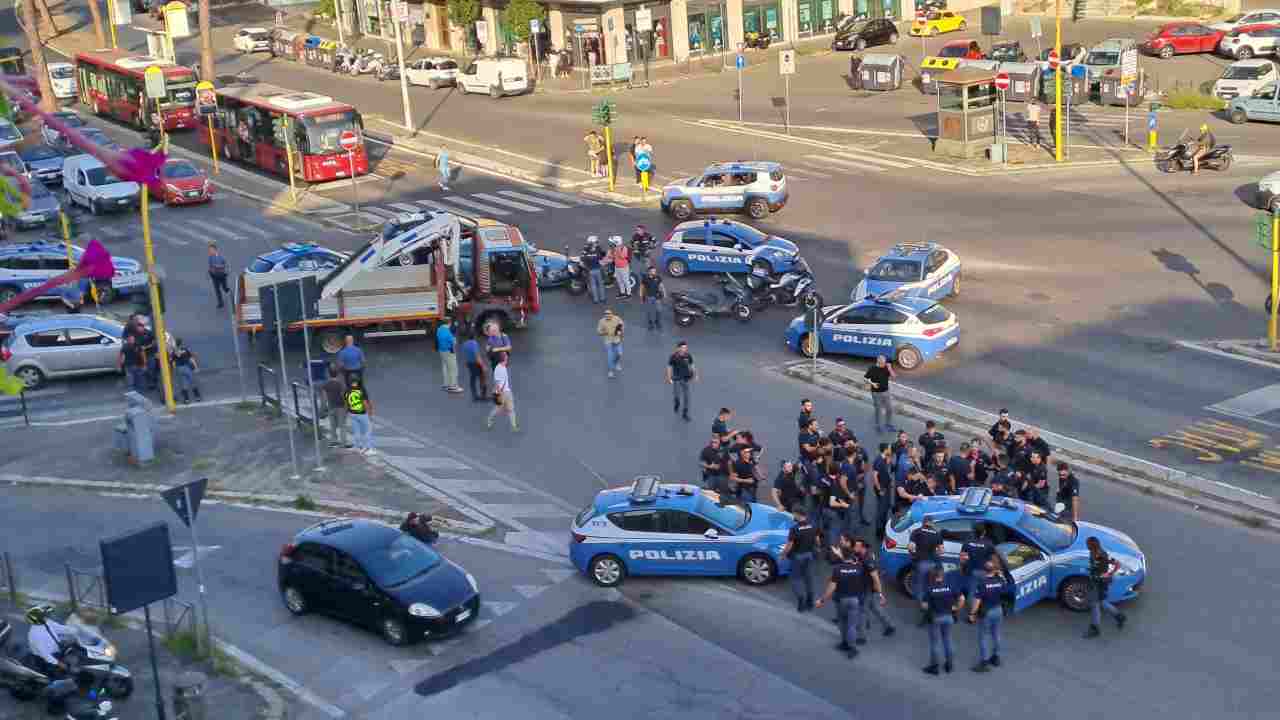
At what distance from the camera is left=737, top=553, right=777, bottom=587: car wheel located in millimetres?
21344

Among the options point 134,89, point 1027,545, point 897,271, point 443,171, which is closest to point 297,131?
point 443,171

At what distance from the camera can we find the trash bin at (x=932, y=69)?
61875mm

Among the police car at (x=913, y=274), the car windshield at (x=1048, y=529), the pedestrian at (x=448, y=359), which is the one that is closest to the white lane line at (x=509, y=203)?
the police car at (x=913, y=274)

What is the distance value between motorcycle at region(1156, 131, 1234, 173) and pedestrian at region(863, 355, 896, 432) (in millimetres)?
22464

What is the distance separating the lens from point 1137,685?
18.1m

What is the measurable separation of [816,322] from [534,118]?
Answer: 34070 millimetres

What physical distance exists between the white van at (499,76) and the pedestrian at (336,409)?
4044cm

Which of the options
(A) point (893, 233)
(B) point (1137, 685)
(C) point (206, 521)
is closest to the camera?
(B) point (1137, 685)

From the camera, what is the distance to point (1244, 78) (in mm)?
53969

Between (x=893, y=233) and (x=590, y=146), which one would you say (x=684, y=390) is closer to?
(x=893, y=233)

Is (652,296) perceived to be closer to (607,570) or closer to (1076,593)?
(607,570)

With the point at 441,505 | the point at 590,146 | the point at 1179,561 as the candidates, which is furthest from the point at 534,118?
the point at 1179,561

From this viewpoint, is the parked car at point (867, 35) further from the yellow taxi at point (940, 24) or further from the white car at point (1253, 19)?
the white car at point (1253, 19)

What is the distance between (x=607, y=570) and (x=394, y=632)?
11.0 ft
